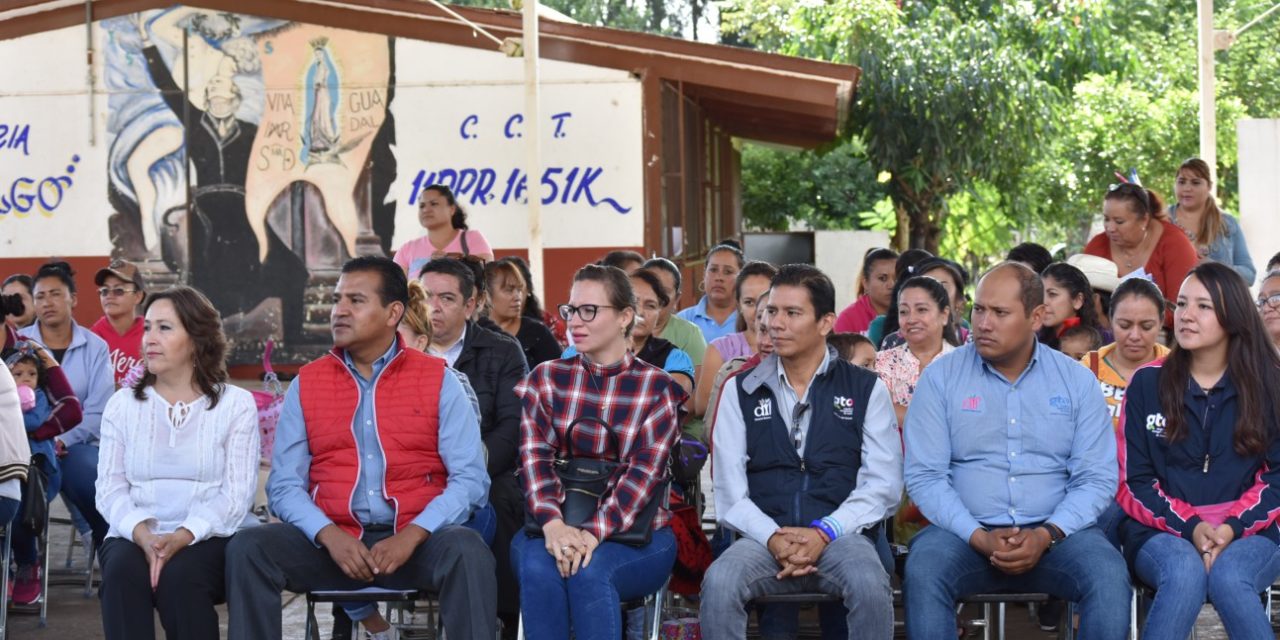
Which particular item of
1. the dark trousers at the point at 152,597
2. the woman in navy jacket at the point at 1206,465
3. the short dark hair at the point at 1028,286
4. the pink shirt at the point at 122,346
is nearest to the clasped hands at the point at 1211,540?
the woman in navy jacket at the point at 1206,465

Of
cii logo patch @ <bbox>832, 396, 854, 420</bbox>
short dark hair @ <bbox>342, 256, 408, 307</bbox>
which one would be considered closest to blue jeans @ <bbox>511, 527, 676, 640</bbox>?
cii logo patch @ <bbox>832, 396, 854, 420</bbox>

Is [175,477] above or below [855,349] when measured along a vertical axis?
below

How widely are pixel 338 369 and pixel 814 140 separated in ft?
51.9

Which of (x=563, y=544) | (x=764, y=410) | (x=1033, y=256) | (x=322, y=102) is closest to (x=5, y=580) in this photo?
(x=563, y=544)

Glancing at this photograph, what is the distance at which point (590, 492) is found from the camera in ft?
17.1

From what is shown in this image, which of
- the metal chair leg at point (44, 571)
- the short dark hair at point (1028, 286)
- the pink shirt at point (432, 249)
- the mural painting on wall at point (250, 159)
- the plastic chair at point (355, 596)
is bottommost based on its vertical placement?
the metal chair leg at point (44, 571)

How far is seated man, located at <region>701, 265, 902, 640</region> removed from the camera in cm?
500

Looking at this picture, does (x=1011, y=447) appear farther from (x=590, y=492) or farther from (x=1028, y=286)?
(x=590, y=492)

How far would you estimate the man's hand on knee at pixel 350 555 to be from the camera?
16.3 ft

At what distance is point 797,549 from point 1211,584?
52.8 inches

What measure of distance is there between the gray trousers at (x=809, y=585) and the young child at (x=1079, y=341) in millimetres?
2013

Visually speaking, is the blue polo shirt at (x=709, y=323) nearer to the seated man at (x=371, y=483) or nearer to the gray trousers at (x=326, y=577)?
the seated man at (x=371, y=483)

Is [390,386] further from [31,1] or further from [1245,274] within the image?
[31,1]

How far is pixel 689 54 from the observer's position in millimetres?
13227
